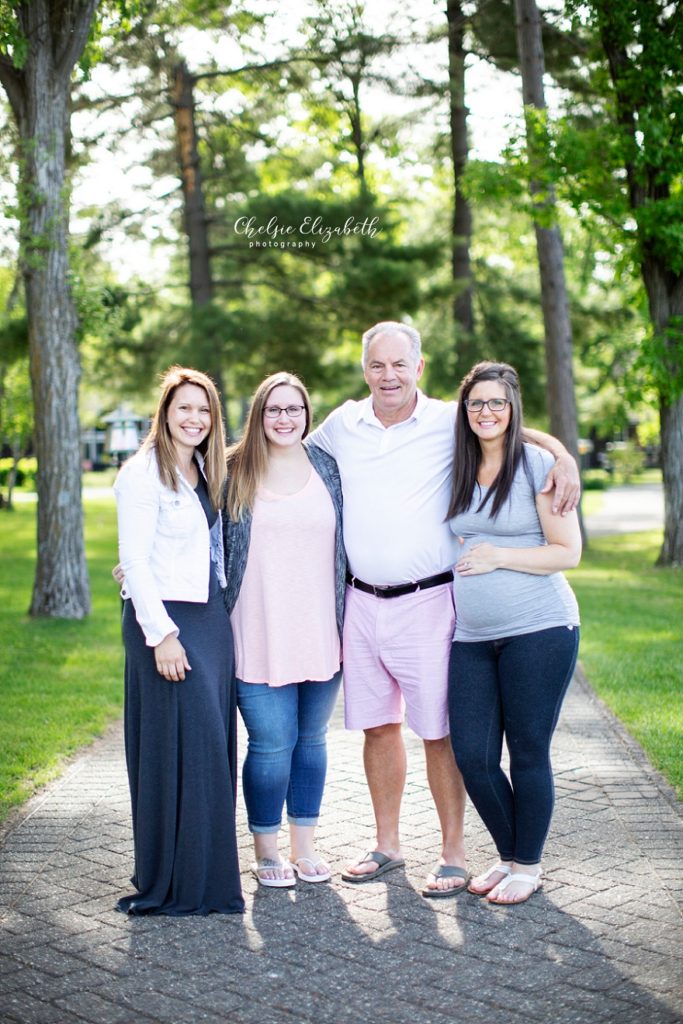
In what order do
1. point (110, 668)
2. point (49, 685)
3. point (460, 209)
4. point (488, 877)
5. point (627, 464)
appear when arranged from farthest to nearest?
point (627, 464), point (460, 209), point (110, 668), point (49, 685), point (488, 877)

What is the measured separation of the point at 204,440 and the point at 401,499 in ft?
2.77

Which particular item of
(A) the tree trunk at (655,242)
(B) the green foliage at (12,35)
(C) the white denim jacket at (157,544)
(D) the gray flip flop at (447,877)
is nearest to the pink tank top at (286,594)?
(C) the white denim jacket at (157,544)

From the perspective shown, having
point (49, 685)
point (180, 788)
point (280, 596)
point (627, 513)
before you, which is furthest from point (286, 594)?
point (627, 513)

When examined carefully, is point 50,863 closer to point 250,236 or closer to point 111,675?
point 111,675

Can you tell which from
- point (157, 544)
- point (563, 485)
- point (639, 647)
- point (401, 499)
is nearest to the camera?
point (563, 485)

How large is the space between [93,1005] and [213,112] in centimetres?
2200

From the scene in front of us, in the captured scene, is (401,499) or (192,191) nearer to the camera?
(401,499)

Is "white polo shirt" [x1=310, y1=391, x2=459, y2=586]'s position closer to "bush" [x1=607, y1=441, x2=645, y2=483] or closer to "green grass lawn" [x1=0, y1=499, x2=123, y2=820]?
"green grass lawn" [x1=0, y1=499, x2=123, y2=820]

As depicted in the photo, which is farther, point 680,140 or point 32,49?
point 680,140

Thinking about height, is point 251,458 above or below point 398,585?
above

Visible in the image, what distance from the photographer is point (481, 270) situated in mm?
25375

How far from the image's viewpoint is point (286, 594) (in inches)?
184

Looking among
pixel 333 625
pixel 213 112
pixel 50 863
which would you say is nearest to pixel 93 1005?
pixel 50 863

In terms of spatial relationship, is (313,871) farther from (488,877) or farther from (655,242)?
(655,242)
